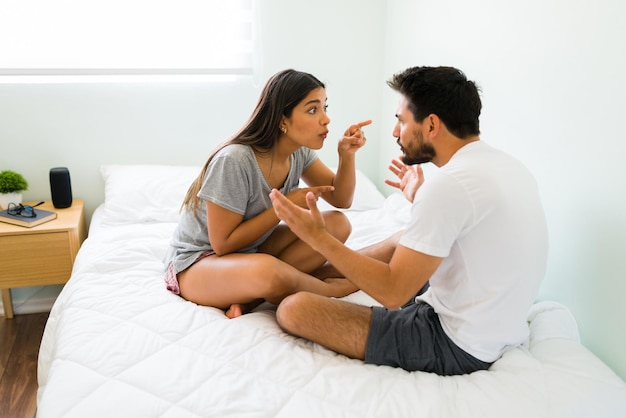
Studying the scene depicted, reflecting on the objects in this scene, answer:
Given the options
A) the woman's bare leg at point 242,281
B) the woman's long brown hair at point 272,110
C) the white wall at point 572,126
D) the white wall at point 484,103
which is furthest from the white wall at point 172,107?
the woman's bare leg at point 242,281

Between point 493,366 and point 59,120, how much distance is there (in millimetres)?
2178

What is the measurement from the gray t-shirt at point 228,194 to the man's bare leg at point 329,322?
375 mm

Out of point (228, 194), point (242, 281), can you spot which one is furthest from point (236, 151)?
point (242, 281)

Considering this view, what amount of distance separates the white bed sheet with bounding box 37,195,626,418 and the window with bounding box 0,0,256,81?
1.37 meters

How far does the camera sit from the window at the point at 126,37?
227 cm

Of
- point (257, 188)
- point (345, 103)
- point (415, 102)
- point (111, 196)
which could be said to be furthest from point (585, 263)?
point (111, 196)

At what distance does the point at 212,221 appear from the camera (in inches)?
58.5

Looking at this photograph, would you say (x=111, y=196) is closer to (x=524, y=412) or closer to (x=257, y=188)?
(x=257, y=188)

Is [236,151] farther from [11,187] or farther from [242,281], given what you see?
[11,187]

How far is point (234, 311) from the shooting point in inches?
56.0

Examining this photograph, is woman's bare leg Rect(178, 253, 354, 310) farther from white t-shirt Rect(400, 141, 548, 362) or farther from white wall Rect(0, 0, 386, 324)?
white wall Rect(0, 0, 386, 324)

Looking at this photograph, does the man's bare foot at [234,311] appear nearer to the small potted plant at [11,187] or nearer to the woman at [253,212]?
the woman at [253,212]

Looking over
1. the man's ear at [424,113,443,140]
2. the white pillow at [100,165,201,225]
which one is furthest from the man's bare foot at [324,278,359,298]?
the white pillow at [100,165,201,225]

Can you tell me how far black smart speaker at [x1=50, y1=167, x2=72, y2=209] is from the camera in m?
2.31
